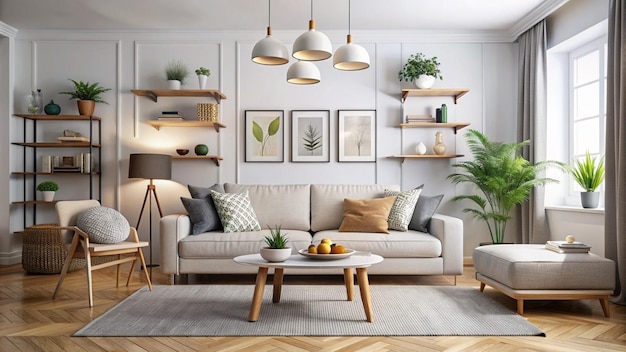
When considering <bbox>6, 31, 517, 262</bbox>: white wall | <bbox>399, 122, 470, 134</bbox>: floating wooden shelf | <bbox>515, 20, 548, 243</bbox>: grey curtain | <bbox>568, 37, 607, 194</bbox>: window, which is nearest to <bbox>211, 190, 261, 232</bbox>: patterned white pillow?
<bbox>6, 31, 517, 262</bbox>: white wall

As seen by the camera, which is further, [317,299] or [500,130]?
[500,130]

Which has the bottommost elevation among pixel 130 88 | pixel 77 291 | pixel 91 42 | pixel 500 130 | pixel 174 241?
pixel 77 291

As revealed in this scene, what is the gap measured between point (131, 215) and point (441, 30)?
156 inches

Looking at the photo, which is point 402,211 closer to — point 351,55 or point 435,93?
point 435,93

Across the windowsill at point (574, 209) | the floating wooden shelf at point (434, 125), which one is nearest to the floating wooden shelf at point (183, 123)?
the floating wooden shelf at point (434, 125)

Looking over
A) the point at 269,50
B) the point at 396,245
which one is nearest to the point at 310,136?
the point at 396,245

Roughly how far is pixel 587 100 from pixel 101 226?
14.7 feet

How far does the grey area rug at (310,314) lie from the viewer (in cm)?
293

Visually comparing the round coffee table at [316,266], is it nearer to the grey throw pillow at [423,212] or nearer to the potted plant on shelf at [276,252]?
the potted plant on shelf at [276,252]

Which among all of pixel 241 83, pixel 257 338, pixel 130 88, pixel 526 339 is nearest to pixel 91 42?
pixel 130 88

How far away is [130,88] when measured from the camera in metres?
5.55

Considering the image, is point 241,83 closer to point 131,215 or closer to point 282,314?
point 131,215

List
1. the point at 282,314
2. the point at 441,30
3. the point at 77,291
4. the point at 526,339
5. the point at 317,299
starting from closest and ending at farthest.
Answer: the point at 526,339
the point at 282,314
the point at 317,299
the point at 77,291
the point at 441,30

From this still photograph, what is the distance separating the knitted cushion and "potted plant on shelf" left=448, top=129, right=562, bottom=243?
3.26 m
